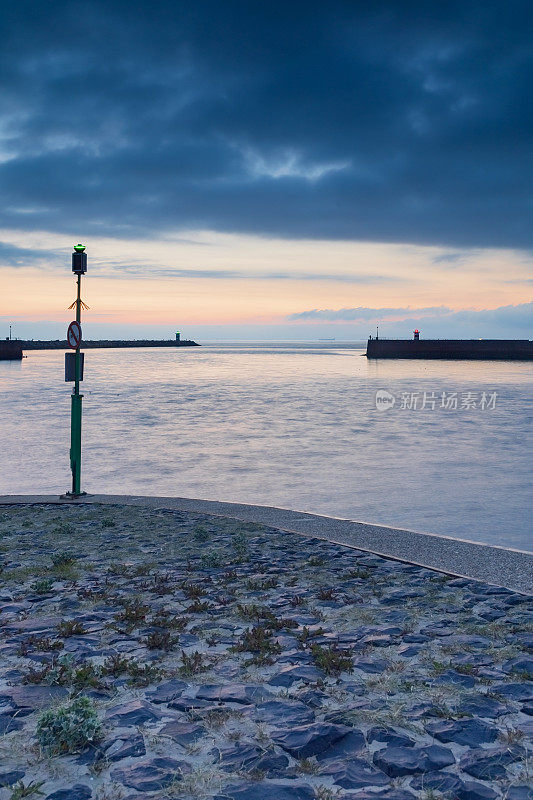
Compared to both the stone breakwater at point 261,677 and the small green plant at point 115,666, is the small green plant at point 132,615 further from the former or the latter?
the small green plant at point 115,666

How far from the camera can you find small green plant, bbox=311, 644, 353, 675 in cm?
498

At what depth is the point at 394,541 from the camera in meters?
8.90

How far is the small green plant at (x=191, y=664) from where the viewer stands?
4.91 metres

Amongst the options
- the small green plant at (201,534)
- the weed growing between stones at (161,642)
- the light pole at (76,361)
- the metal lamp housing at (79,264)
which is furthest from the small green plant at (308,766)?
the metal lamp housing at (79,264)

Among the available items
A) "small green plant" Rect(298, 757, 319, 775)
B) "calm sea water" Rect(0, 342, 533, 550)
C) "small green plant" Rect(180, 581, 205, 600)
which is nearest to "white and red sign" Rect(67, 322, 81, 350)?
"calm sea water" Rect(0, 342, 533, 550)

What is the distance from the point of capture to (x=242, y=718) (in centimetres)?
429

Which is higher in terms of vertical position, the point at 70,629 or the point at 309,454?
the point at 70,629

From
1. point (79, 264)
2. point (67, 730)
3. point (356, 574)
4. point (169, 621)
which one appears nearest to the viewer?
point (67, 730)

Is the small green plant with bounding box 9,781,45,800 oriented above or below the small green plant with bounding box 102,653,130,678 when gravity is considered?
above

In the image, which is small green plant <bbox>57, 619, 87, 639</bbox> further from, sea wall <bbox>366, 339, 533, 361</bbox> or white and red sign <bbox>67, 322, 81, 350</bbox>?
sea wall <bbox>366, 339, 533, 361</bbox>

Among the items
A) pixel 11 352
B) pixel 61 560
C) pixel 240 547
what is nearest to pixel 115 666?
pixel 61 560

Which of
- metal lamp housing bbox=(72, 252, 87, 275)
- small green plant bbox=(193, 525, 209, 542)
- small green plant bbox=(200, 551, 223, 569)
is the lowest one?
small green plant bbox=(193, 525, 209, 542)

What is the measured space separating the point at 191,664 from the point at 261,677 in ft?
1.85

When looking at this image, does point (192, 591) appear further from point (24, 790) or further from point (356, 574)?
point (24, 790)
